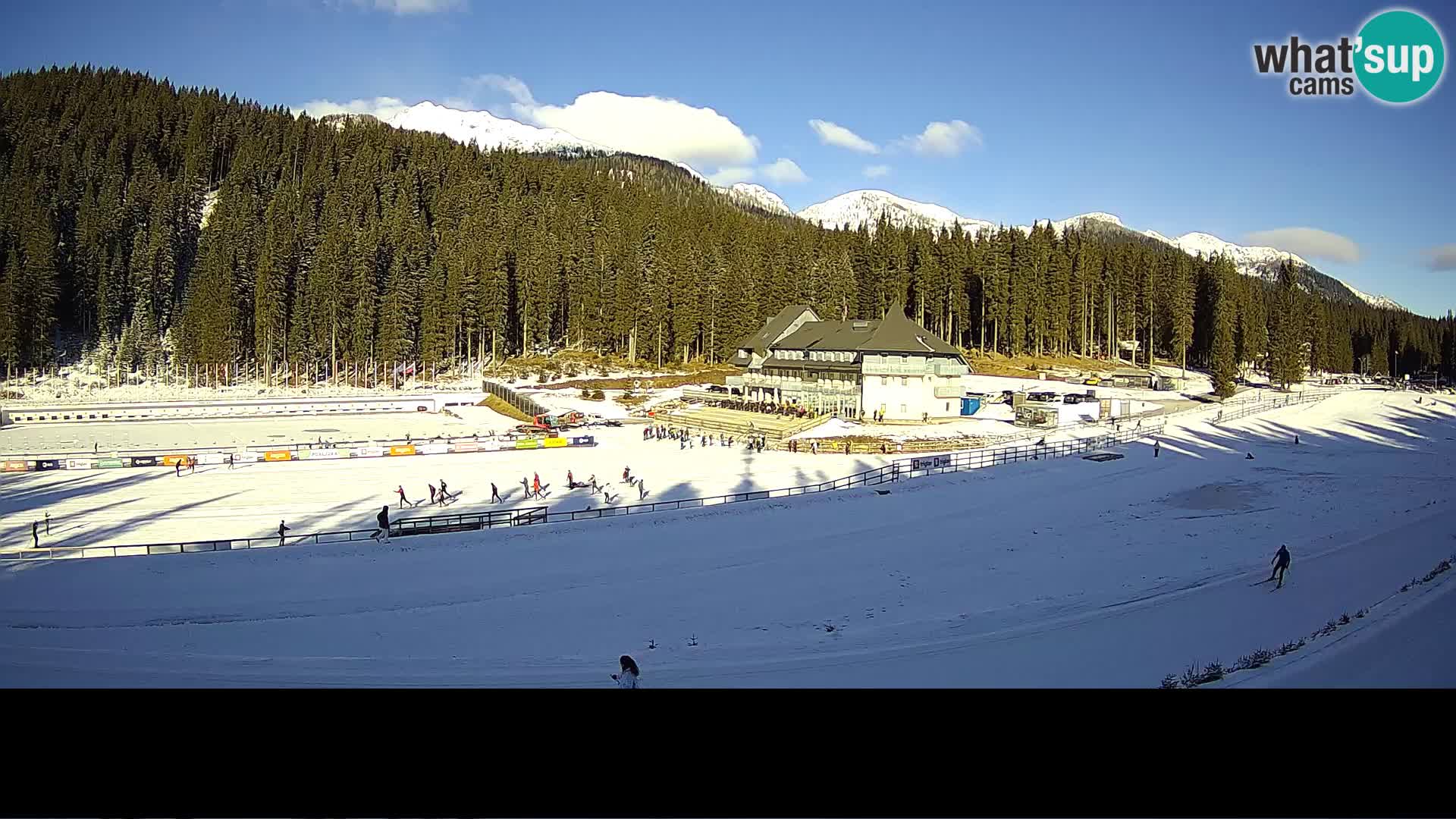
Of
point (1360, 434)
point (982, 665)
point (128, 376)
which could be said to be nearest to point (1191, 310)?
point (1360, 434)

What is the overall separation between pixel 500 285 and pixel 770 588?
215 ft

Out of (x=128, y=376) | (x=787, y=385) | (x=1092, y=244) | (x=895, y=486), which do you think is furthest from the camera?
(x=1092, y=244)

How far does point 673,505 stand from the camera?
25.4m

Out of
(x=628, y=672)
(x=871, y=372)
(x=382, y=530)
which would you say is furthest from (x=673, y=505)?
Result: (x=871, y=372)

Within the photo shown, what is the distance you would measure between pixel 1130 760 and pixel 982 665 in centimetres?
1063

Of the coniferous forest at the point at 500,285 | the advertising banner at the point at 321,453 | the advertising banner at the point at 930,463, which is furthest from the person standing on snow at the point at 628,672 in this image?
the coniferous forest at the point at 500,285

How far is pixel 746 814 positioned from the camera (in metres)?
1.86

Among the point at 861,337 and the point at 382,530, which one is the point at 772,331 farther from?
the point at 382,530

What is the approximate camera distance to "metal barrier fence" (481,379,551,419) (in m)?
51.2

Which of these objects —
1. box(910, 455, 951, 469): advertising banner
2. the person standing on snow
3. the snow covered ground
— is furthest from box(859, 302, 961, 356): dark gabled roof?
the person standing on snow

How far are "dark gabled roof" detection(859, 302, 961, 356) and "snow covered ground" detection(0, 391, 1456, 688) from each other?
18966 mm

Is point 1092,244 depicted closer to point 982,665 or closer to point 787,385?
point 787,385

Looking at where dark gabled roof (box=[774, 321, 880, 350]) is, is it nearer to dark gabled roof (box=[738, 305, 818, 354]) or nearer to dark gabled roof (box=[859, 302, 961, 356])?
dark gabled roof (box=[859, 302, 961, 356])

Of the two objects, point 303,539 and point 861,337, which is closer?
point 303,539
